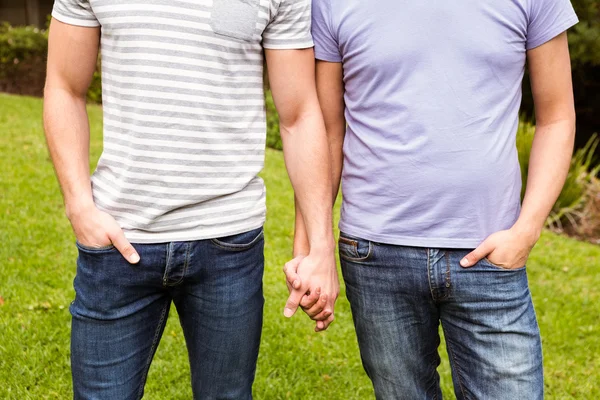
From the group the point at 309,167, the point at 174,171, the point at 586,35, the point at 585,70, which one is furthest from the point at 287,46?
the point at 585,70

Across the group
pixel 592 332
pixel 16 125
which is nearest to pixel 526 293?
pixel 592 332

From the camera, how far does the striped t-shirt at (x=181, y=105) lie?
1.70m

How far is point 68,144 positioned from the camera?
1.81 m

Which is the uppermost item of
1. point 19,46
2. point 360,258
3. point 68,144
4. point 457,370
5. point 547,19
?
point 547,19

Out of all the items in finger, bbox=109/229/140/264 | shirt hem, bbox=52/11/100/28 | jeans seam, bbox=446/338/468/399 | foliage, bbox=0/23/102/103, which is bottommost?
foliage, bbox=0/23/102/103

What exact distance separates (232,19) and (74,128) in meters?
0.49

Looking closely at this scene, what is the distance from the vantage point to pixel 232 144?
1780 mm

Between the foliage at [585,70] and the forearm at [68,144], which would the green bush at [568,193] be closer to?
the foliage at [585,70]

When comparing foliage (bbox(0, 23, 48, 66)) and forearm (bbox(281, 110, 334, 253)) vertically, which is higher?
forearm (bbox(281, 110, 334, 253))

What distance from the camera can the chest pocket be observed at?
5.58 feet

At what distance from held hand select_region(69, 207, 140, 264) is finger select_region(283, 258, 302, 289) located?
1.29 ft

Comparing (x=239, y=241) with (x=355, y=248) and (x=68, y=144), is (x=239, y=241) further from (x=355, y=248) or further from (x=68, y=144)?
(x=68, y=144)

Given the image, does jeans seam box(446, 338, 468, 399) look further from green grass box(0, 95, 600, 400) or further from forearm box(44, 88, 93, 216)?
green grass box(0, 95, 600, 400)

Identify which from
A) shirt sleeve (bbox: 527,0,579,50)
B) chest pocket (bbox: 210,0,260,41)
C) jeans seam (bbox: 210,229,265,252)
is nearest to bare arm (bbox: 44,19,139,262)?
jeans seam (bbox: 210,229,265,252)
